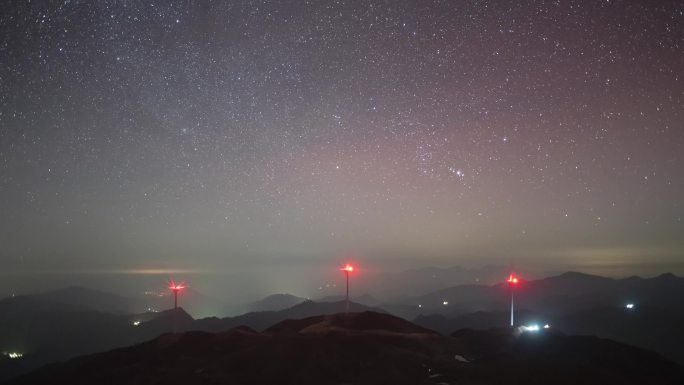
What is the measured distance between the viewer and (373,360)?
37.6 m

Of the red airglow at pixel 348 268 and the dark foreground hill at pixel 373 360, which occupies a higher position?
the red airglow at pixel 348 268

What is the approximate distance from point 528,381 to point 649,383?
12385 millimetres

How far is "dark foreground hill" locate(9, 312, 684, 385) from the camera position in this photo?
3450 centimetres

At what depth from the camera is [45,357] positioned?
191250mm

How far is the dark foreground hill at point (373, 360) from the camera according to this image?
34500 mm

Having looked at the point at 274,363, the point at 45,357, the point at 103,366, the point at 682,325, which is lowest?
the point at 45,357

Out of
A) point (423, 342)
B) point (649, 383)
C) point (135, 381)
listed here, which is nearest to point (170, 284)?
point (135, 381)

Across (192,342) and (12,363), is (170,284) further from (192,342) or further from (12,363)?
(12,363)

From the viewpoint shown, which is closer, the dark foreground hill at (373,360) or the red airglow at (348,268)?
the dark foreground hill at (373,360)

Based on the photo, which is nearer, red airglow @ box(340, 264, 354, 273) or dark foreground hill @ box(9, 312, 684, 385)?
dark foreground hill @ box(9, 312, 684, 385)

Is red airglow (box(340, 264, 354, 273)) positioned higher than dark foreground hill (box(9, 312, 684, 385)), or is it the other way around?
red airglow (box(340, 264, 354, 273))

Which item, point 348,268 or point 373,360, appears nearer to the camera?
point 373,360

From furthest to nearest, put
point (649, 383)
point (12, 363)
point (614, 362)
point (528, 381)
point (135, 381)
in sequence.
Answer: point (12, 363) < point (614, 362) < point (135, 381) < point (649, 383) < point (528, 381)

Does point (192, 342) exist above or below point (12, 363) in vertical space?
above
